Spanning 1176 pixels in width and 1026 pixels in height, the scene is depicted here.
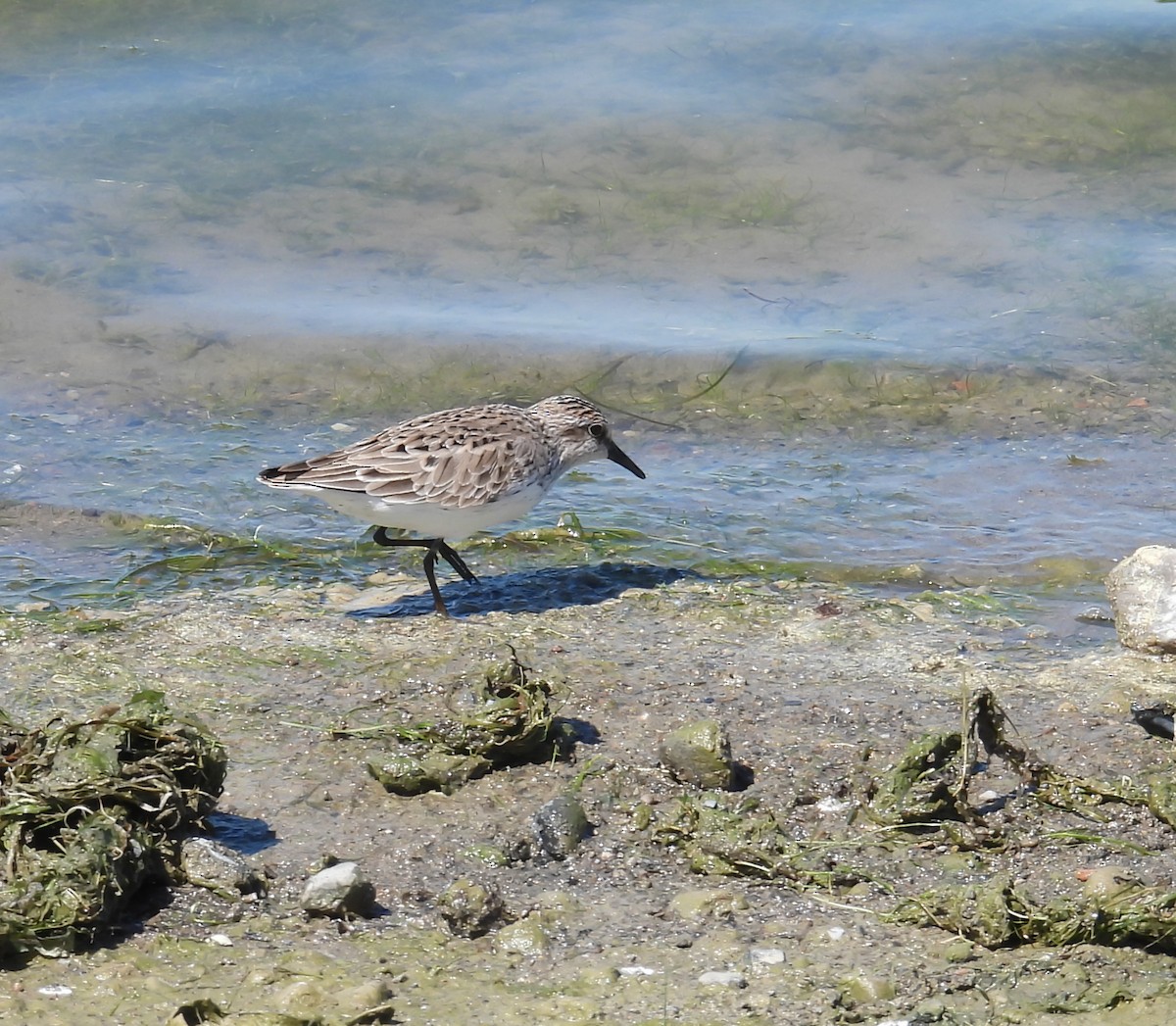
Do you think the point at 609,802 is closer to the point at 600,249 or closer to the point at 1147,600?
the point at 1147,600

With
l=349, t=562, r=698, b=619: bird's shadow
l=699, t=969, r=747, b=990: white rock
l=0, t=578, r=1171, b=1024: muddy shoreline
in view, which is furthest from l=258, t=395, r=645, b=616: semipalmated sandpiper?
l=699, t=969, r=747, b=990: white rock

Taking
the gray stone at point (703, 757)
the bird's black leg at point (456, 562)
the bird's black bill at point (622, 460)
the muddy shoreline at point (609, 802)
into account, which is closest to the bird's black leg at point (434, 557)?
the bird's black leg at point (456, 562)

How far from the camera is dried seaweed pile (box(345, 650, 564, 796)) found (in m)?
4.79

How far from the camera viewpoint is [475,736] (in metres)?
4.92

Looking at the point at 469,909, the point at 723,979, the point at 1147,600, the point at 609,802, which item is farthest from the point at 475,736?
the point at 1147,600

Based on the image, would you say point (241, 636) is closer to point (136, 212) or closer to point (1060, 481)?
point (1060, 481)

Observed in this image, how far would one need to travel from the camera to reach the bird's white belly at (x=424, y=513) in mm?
6586

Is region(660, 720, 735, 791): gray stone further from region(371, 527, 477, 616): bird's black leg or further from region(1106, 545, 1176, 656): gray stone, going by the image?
region(1106, 545, 1176, 656): gray stone

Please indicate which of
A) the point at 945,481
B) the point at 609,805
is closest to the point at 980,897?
the point at 609,805

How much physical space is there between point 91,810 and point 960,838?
7.92ft

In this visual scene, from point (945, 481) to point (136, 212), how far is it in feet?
20.5

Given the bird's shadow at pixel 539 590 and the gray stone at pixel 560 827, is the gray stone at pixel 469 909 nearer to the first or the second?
the gray stone at pixel 560 827

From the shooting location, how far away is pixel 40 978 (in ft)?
12.4

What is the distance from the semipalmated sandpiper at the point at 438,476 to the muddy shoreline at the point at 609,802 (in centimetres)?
39
